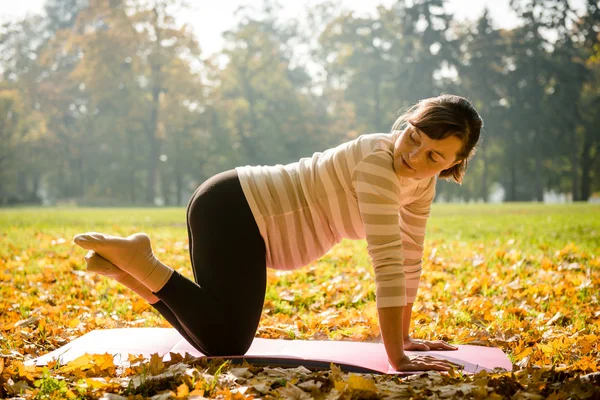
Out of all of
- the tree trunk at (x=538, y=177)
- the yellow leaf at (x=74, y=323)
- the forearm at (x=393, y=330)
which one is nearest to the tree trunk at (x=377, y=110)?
the tree trunk at (x=538, y=177)

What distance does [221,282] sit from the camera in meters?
2.76

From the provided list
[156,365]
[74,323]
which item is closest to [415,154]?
[156,365]

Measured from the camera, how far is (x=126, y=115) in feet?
108

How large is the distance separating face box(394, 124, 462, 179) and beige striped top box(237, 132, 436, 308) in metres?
0.05

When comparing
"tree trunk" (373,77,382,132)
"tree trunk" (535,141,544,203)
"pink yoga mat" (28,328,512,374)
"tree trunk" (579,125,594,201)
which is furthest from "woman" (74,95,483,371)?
"tree trunk" (373,77,382,132)

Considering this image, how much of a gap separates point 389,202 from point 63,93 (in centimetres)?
3519

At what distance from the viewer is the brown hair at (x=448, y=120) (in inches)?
98.0

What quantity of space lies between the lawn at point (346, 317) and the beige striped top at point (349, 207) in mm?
525

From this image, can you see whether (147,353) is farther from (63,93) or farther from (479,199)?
(479,199)

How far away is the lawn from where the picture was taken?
229 centimetres

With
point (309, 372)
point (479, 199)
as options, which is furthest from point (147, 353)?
point (479, 199)

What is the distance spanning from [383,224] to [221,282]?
798 mm

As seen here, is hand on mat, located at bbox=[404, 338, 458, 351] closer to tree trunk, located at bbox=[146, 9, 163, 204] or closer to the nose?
the nose

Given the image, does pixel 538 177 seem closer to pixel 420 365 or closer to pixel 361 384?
pixel 420 365
